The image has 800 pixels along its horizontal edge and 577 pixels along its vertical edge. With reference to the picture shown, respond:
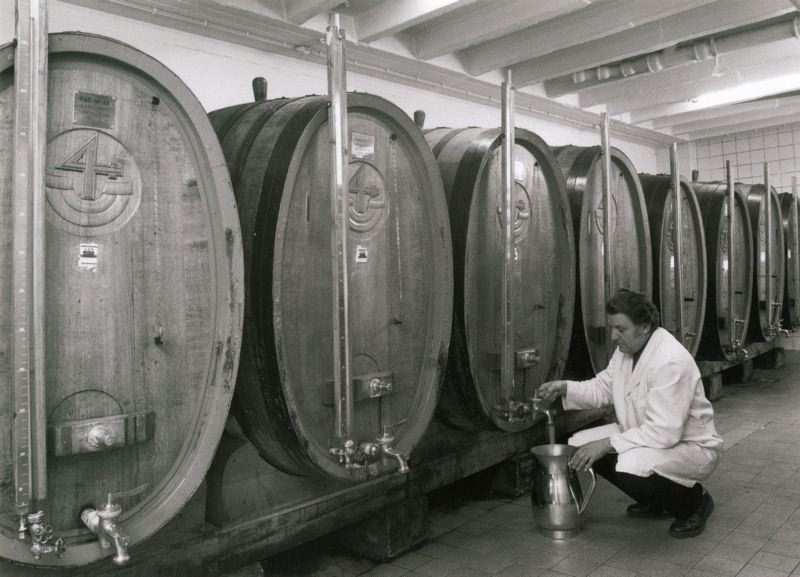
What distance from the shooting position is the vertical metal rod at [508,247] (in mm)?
3035

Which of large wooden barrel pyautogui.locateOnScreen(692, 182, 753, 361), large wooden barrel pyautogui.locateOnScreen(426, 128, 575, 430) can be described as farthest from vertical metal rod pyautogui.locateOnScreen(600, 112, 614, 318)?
large wooden barrel pyautogui.locateOnScreen(692, 182, 753, 361)

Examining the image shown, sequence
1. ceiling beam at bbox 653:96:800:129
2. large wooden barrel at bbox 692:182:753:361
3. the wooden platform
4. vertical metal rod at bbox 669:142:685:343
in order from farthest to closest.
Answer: ceiling beam at bbox 653:96:800:129 → large wooden barrel at bbox 692:182:753:361 → vertical metal rod at bbox 669:142:685:343 → the wooden platform

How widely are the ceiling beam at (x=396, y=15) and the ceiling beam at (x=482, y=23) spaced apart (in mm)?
399

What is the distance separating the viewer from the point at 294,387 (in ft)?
7.79

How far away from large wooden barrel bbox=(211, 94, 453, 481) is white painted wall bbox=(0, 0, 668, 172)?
3.10ft

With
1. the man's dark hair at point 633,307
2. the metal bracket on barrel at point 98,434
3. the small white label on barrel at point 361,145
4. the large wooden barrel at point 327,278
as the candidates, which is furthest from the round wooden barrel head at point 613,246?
the metal bracket on barrel at point 98,434

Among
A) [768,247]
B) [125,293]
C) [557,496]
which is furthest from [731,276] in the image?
[125,293]

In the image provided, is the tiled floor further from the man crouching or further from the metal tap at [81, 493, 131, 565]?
the metal tap at [81, 493, 131, 565]

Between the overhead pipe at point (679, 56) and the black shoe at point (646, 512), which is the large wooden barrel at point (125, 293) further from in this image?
the overhead pipe at point (679, 56)

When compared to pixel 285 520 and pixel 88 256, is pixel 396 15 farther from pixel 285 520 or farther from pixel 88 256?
pixel 285 520

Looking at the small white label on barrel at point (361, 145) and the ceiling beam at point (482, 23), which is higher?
the ceiling beam at point (482, 23)

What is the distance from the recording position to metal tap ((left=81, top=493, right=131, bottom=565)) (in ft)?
5.76

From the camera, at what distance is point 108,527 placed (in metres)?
1.76

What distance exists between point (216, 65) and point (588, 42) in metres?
2.78
